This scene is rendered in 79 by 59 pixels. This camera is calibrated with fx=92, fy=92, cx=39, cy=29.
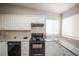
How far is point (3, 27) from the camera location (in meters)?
1.29

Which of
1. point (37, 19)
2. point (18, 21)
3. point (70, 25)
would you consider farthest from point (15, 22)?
point (70, 25)

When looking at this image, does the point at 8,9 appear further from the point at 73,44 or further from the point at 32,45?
the point at 73,44

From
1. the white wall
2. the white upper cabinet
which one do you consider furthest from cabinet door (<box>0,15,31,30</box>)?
the white wall

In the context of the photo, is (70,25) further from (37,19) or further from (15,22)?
(15,22)

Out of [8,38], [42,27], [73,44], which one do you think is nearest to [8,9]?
[8,38]

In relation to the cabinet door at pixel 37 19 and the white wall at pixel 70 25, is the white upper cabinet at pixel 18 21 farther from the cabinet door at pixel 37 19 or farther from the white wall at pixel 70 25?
the white wall at pixel 70 25

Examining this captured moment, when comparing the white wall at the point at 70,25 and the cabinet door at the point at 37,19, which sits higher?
the cabinet door at the point at 37,19

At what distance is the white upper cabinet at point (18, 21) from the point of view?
1312mm

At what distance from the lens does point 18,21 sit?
1.36 meters

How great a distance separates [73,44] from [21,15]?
86cm

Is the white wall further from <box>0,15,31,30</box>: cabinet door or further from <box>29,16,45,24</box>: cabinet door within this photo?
<box>0,15,31,30</box>: cabinet door

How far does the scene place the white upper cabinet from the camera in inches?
51.7

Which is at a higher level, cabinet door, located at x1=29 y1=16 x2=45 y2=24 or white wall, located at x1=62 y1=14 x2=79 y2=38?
cabinet door, located at x1=29 y1=16 x2=45 y2=24

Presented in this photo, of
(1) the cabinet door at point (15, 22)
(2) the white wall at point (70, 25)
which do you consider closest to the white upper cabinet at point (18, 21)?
(1) the cabinet door at point (15, 22)
